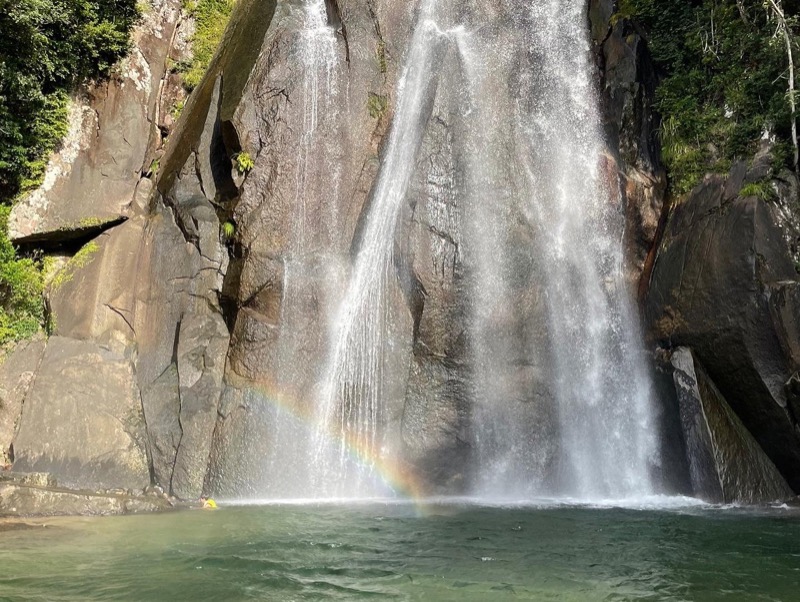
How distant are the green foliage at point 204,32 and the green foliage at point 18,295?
6.40 m

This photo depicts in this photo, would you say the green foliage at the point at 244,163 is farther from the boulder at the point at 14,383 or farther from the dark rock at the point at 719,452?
the dark rock at the point at 719,452

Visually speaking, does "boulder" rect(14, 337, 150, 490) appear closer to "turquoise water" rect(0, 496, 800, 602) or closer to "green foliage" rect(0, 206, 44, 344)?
"green foliage" rect(0, 206, 44, 344)

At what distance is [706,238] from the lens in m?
11.6

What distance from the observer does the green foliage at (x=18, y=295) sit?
42.0 ft

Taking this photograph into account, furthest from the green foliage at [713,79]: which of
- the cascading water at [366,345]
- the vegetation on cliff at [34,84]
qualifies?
the vegetation on cliff at [34,84]

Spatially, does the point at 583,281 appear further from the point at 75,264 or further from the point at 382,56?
the point at 75,264

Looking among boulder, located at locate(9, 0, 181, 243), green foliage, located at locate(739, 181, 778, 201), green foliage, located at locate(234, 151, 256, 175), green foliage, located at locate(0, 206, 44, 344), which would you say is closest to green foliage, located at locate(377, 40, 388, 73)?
green foliage, located at locate(234, 151, 256, 175)

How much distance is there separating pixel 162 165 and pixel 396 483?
9.16 metres

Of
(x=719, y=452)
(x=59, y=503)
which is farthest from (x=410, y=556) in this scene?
(x=719, y=452)

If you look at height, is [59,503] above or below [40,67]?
below

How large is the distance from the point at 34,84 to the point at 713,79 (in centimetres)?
1511

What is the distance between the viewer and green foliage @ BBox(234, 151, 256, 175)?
13.1 meters

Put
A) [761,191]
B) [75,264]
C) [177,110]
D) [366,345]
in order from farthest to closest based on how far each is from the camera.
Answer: [177,110] < [75,264] < [366,345] < [761,191]

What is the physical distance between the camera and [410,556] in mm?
6680
